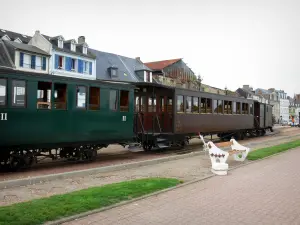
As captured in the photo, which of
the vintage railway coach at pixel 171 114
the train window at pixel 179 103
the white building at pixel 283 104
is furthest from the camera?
the white building at pixel 283 104

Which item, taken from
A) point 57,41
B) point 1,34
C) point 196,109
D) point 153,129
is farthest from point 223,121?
point 1,34

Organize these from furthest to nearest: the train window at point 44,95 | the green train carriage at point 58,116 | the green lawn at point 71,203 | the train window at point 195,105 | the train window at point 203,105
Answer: the train window at point 203,105, the train window at point 195,105, the train window at point 44,95, the green train carriage at point 58,116, the green lawn at point 71,203

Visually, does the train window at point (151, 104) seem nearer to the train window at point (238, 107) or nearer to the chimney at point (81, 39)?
the train window at point (238, 107)

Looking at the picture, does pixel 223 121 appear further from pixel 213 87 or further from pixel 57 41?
pixel 213 87

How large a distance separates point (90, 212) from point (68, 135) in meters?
5.83

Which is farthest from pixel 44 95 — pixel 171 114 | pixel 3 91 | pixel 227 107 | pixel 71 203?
pixel 227 107

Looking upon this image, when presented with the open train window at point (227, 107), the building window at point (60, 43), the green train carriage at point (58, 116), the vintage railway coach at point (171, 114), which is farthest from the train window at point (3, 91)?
the building window at point (60, 43)

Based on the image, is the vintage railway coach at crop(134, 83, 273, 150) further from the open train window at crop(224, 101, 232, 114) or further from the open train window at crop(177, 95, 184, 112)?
the open train window at crop(224, 101, 232, 114)

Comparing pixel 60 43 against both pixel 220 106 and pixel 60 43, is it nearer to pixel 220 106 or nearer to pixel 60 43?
pixel 60 43

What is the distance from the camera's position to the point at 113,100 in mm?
12781

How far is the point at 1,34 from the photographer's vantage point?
1535 inches

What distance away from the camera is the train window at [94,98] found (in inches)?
469

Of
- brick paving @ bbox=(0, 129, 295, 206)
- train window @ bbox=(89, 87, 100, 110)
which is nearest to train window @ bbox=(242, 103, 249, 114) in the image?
brick paving @ bbox=(0, 129, 295, 206)

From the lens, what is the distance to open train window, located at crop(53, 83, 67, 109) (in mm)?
10781
